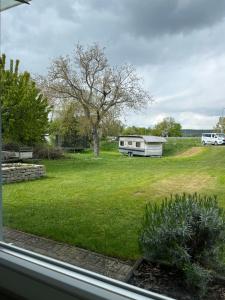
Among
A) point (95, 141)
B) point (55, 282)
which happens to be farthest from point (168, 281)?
point (95, 141)

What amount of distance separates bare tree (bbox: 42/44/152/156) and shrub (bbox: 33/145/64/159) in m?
1.37

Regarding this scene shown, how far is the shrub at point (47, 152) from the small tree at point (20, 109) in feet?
4.32

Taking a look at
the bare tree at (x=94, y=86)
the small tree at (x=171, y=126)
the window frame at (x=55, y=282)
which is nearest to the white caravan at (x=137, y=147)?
the bare tree at (x=94, y=86)

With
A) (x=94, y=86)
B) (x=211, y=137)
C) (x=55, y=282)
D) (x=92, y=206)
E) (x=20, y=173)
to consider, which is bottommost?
(x=92, y=206)

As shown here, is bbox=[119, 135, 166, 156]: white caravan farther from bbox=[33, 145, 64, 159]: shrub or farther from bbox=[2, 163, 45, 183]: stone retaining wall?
bbox=[2, 163, 45, 183]: stone retaining wall

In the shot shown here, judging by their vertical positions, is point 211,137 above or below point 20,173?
above

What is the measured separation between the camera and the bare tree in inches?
442

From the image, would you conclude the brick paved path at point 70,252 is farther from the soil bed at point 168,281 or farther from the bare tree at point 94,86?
the bare tree at point 94,86

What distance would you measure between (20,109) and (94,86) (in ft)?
15.8

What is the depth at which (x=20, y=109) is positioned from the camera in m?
7.36

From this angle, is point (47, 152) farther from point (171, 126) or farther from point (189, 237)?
point (189, 237)

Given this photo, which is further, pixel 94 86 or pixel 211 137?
pixel 94 86

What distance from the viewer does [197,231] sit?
4.92ft

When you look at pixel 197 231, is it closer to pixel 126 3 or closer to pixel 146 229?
pixel 146 229
